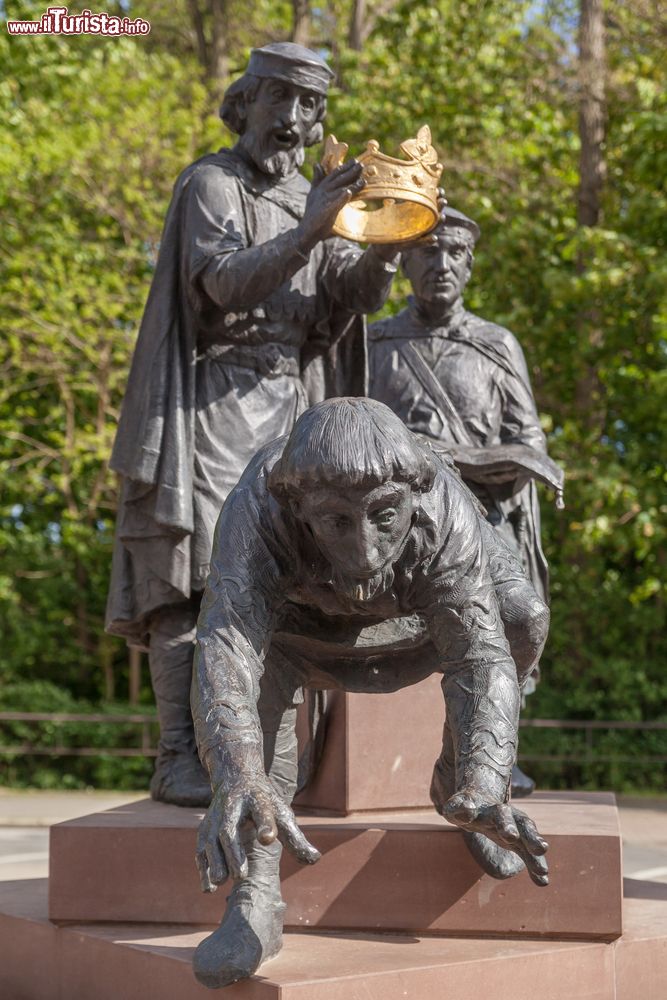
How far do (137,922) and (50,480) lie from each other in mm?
12831

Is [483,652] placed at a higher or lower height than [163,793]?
higher

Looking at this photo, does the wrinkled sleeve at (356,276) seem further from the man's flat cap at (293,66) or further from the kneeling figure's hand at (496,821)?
the kneeling figure's hand at (496,821)

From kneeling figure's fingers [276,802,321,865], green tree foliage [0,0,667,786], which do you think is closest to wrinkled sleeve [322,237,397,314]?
kneeling figure's fingers [276,802,321,865]

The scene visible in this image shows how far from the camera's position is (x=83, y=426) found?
55.1ft

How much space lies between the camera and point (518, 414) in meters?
6.11

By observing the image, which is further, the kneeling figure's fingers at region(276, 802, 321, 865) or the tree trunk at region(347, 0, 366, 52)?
the tree trunk at region(347, 0, 366, 52)

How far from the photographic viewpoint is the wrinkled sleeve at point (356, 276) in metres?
5.10

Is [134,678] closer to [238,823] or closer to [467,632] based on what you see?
[467,632]

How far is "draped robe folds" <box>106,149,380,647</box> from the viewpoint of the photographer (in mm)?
5133

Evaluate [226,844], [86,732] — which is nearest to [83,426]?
[86,732]

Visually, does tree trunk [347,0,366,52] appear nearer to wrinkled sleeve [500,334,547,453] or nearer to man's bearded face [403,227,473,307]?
man's bearded face [403,227,473,307]

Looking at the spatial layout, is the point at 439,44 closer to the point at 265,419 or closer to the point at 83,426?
the point at 83,426

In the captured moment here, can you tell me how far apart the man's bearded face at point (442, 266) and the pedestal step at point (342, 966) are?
2.80 m

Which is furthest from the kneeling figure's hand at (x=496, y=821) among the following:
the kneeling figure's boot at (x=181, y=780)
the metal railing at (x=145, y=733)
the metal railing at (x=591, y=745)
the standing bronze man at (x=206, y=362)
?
the metal railing at (x=591, y=745)
